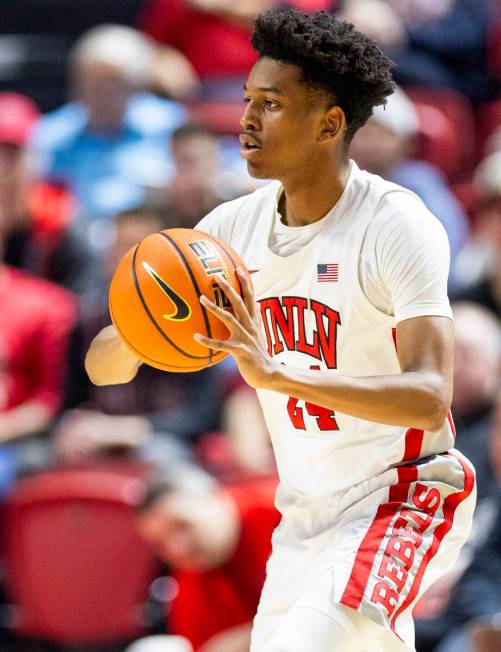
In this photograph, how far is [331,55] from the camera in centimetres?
299

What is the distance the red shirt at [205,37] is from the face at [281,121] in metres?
4.69

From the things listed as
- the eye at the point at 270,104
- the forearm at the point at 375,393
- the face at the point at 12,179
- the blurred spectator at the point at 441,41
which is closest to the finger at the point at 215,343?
the forearm at the point at 375,393

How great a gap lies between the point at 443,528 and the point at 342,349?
494 millimetres

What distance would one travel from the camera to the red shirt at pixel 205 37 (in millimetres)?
7727

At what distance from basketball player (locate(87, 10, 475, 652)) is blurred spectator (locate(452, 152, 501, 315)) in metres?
2.94

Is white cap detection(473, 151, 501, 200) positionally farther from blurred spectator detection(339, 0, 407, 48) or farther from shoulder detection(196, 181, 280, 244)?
shoulder detection(196, 181, 280, 244)

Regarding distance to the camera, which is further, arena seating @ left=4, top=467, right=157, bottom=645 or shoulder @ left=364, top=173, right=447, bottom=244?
arena seating @ left=4, top=467, right=157, bottom=645

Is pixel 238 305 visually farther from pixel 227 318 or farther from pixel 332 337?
pixel 332 337

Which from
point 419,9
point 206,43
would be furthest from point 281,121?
point 419,9

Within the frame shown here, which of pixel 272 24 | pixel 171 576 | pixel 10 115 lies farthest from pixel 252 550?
pixel 10 115

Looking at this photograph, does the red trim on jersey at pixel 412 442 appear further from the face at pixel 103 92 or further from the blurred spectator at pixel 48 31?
the blurred spectator at pixel 48 31

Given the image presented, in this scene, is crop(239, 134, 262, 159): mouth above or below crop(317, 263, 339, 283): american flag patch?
above

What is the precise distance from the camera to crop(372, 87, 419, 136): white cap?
6465 millimetres

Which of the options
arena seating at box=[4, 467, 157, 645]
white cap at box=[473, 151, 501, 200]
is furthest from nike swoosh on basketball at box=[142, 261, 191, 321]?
white cap at box=[473, 151, 501, 200]
